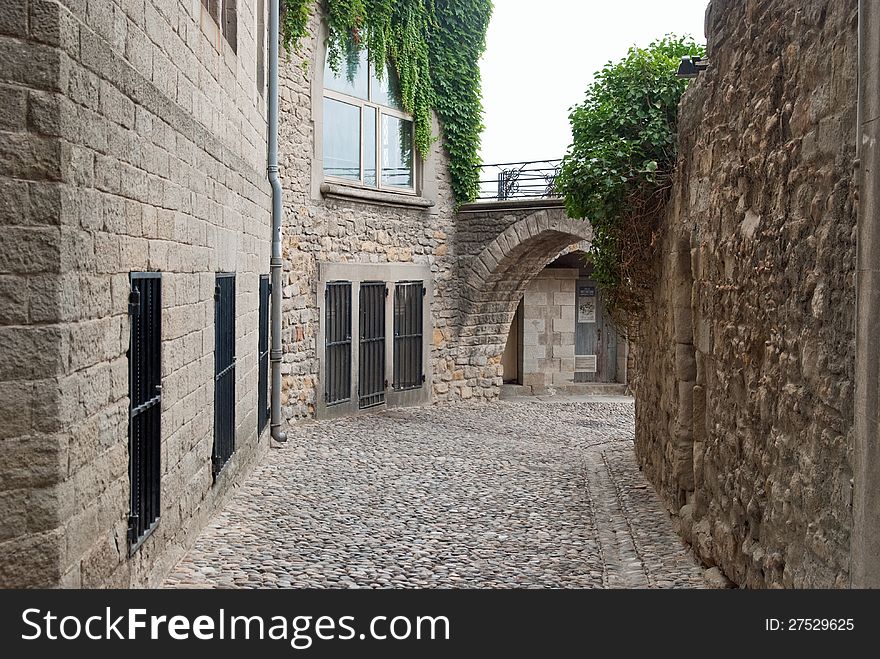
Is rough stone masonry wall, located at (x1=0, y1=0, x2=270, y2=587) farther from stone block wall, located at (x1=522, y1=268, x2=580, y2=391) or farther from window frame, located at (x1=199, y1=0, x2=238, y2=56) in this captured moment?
stone block wall, located at (x1=522, y1=268, x2=580, y2=391)

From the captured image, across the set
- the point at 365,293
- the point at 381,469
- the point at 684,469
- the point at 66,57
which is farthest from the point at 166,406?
the point at 365,293

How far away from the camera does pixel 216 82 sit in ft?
21.7

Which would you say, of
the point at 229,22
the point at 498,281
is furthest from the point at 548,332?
the point at 229,22

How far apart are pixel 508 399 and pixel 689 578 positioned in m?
11.4

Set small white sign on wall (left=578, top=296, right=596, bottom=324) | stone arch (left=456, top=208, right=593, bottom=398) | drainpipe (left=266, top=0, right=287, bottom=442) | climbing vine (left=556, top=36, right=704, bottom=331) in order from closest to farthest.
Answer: climbing vine (left=556, top=36, right=704, bottom=331), drainpipe (left=266, top=0, right=287, bottom=442), stone arch (left=456, top=208, right=593, bottom=398), small white sign on wall (left=578, top=296, right=596, bottom=324)

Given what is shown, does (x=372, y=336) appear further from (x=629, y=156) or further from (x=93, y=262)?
(x=93, y=262)

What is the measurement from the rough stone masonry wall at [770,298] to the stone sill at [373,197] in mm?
6542

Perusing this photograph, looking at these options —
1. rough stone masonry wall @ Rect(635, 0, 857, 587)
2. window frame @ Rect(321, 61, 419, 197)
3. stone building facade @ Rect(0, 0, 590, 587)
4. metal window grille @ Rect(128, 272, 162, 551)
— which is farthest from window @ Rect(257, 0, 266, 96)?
metal window grille @ Rect(128, 272, 162, 551)

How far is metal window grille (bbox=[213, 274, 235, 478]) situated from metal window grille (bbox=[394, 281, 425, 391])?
651 cm

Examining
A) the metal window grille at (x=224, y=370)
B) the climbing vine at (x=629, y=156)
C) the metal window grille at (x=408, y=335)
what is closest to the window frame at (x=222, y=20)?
the metal window grille at (x=224, y=370)

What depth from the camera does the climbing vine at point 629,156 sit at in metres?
7.86

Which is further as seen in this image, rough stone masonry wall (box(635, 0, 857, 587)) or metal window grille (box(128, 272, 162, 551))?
metal window grille (box(128, 272, 162, 551))

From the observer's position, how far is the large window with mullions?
Answer: 42.1 feet

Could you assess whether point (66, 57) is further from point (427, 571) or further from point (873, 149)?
point (427, 571)
